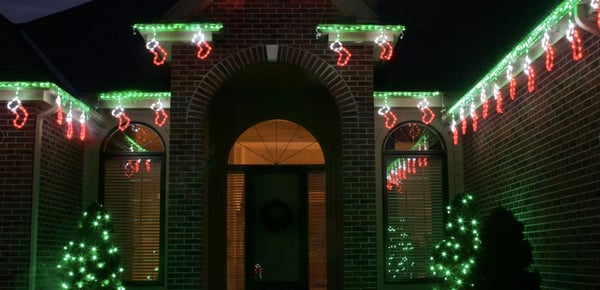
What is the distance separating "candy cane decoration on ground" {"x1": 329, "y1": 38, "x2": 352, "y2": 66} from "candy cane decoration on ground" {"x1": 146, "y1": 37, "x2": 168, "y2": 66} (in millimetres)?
2237

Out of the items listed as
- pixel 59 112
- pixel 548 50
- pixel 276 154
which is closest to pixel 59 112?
pixel 59 112

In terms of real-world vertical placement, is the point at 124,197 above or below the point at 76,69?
below

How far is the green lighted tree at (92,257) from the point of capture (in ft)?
30.1

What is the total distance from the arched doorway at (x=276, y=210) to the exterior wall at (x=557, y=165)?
3198 mm

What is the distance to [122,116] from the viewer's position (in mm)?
10891

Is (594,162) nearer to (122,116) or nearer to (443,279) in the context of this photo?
(443,279)

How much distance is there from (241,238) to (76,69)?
3.64 m

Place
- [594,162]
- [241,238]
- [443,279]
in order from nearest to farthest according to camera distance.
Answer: [594,162], [443,279], [241,238]

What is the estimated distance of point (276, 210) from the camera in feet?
37.9

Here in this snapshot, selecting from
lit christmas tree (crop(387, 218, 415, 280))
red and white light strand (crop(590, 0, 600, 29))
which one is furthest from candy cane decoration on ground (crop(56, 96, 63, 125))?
red and white light strand (crop(590, 0, 600, 29))

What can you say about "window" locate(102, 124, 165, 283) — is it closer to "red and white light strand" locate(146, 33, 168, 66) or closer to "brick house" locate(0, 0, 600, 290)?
"brick house" locate(0, 0, 600, 290)

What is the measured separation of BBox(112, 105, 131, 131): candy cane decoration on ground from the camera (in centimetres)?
1083

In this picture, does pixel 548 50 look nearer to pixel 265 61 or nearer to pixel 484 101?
pixel 484 101

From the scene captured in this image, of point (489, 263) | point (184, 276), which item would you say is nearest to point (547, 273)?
point (489, 263)
